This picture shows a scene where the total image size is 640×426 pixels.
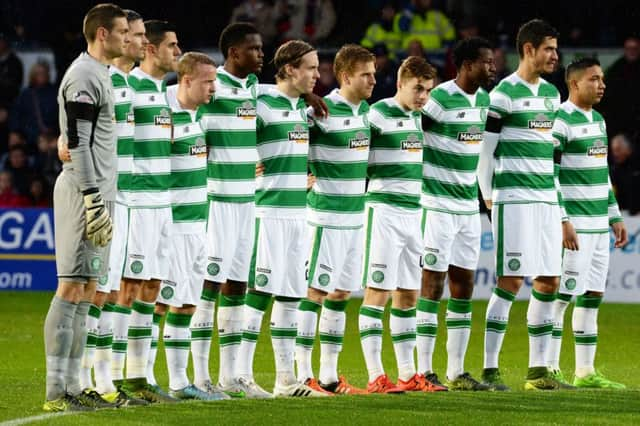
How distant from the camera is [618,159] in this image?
18.2 metres

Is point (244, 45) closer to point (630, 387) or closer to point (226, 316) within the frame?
point (226, 316)

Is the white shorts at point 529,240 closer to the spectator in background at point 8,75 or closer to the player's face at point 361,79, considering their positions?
the player's face at point 361,79

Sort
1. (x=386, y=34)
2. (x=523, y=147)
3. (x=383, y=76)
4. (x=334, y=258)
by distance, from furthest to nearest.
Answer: (x=386, y=34) → (x=383, y=76) → (x=523, y=147) → (x=334, y=258)

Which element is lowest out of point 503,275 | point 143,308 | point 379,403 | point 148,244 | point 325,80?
point 379,403

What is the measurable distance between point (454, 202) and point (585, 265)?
49.1 inches

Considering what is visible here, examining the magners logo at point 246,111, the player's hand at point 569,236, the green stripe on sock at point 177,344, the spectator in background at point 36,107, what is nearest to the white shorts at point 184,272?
the green stripe on sock at point 177,344

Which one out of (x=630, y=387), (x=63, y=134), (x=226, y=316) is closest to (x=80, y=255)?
(x=63, y=134)

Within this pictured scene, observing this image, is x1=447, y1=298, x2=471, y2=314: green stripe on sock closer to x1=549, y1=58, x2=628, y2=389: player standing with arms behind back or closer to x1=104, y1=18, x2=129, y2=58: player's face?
x1=549, y1=58, x2=628, y2=389: player standing with arms behind back

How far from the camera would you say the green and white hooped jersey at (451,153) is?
34.9 ft

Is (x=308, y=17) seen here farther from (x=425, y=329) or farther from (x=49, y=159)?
(x=425, y=329)

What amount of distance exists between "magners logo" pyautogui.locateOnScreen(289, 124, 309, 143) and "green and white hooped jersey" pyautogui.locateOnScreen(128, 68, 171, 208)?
2.88 feet

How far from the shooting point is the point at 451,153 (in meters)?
10.6

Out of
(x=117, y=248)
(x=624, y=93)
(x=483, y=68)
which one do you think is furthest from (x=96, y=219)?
(x=624, y=93)

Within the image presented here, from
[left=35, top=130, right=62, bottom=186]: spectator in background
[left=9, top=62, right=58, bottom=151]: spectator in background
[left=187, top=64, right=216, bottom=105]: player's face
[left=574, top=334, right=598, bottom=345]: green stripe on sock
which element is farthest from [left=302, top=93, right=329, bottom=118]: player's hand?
[left=9, top=62, right=58, bottom=151]: spectator in background
